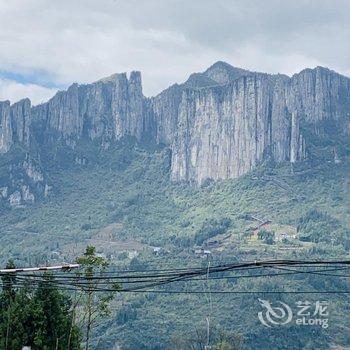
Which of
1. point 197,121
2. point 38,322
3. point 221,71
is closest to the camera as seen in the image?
point 38,322

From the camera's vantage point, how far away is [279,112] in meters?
146

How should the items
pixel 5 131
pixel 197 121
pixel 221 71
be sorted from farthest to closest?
1. pixel 221 71
2. pixel 5 131
3. pixel 197 121

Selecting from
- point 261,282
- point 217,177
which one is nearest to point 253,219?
point 217,177

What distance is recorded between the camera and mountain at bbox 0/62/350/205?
481 feet

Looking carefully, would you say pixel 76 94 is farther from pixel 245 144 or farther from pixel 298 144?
pixel 298 144

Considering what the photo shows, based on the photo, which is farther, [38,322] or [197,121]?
[197,121]

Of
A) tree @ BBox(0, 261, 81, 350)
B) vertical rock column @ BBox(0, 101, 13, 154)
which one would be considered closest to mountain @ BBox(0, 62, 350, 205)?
vertical rock column @ BBox(0, 101, 13, 154)

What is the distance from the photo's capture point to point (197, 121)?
159750 mm

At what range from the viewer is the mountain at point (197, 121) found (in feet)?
481

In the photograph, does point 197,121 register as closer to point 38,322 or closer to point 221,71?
point 221,71

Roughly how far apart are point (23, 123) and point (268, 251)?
7736 centimetres

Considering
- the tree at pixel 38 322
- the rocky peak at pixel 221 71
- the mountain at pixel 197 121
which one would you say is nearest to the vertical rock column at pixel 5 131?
the mountain at pixel 197 121

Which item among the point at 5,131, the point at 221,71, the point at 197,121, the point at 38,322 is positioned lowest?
the point at 38,322

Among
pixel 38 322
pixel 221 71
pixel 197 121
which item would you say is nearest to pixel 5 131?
pixel 197 121
